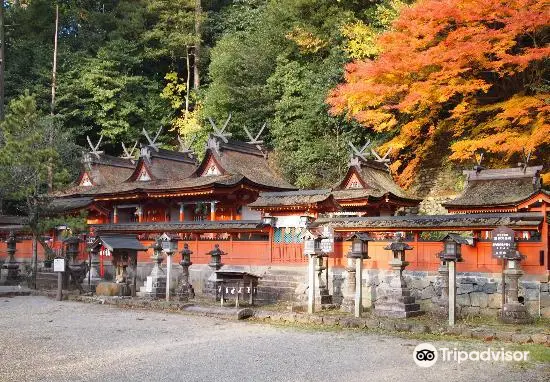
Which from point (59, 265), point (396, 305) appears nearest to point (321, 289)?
point (396, 305)

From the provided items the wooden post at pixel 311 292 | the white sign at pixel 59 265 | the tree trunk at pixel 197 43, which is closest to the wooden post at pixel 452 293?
the wooden post at pixel 311 292

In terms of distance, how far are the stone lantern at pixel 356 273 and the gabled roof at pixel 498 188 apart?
8475 millimetres

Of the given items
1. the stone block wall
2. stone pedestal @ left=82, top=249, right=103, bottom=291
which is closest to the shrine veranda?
the stone block wall

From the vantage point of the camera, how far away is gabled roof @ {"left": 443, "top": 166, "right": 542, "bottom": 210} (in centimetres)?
2133

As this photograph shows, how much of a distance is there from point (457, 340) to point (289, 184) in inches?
776

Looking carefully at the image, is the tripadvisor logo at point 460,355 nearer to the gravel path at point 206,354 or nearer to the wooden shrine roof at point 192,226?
the gravel path at point 206,354

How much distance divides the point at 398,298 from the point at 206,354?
6.26 meters

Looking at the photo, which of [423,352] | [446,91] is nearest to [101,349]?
[423,352]

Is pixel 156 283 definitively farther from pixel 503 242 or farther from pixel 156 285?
pixel 503 242

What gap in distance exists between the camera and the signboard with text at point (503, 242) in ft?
43.6

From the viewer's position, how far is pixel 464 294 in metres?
15.7

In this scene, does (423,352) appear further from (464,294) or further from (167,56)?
(167,56)

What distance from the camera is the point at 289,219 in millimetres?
18203

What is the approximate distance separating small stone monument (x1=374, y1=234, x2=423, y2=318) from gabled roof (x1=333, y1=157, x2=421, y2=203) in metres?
10.8
